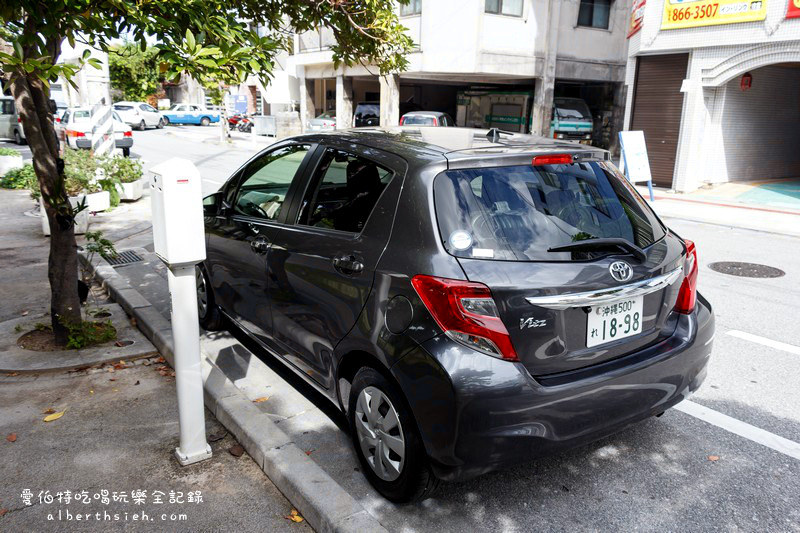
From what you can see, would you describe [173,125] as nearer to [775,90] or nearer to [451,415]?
[775,90]

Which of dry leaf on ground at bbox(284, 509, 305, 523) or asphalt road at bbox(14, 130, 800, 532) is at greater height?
asphalt road at bbox(14, 130, 800, 532)

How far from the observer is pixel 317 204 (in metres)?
3.90

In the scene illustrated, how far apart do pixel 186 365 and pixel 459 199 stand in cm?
170

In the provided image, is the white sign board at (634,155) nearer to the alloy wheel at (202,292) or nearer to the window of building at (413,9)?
the alloy wheel at (202,292)

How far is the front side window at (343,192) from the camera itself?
3471mm

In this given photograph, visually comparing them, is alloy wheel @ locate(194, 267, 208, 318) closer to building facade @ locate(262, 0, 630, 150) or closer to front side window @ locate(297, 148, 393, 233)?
front side window @ locate(297, 148, 393, 233)

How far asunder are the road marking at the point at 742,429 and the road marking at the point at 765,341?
1562 mm

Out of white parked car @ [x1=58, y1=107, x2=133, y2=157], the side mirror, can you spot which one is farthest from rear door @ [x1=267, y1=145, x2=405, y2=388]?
white parked car @ [x1=58, y1=107, x2=133, y2=157]

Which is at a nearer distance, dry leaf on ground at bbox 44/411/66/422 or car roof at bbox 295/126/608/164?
car roof at bbox 295/126/608/164

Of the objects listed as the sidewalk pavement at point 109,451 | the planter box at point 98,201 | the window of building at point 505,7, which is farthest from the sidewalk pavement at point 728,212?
the window of building at point 505,7

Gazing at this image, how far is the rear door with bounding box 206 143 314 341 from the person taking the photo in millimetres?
4262

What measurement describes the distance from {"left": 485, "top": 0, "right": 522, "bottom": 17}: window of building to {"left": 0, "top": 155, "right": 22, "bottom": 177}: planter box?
16.4m

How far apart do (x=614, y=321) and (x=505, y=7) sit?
24.0m

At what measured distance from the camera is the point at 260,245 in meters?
4.22
